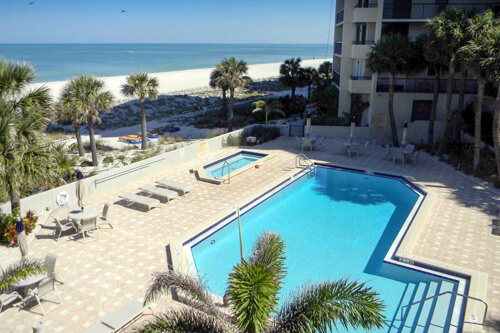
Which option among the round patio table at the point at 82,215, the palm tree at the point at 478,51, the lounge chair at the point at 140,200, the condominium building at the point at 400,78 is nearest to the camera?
the round patio table at the point at 82,215

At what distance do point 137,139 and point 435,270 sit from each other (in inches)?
896

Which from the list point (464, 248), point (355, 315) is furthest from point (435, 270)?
point (355, 315)

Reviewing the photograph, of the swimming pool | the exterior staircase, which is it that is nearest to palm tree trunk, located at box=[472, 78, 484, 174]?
the exterior staircase

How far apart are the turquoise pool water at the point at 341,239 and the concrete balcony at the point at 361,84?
28.5 feet

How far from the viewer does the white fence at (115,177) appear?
12.4 m

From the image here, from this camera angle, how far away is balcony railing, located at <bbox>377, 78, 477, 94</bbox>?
22172mm

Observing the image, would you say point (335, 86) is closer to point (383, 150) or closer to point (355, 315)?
point (383, 150)

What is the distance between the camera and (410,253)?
1007 centimetres

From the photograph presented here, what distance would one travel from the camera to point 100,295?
8.42 metres

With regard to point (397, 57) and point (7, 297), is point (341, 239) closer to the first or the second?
point (7, 297)

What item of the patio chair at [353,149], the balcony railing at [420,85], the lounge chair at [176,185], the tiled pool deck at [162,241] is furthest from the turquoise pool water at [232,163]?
the balcony railing at [420,85]

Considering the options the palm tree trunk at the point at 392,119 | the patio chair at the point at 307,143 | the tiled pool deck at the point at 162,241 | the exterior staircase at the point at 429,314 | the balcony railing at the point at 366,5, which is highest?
the balcony railing at the point at 366,5

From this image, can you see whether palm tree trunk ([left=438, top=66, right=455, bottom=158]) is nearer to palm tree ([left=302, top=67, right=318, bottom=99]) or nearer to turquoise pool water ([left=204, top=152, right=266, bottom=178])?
turquoise pool water ([left=204, top=152, right=266, bottom=178])

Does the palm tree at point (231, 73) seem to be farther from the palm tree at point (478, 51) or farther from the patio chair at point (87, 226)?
Result: the patio chair at point (87, 226)
